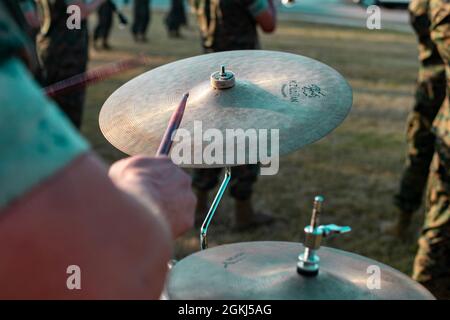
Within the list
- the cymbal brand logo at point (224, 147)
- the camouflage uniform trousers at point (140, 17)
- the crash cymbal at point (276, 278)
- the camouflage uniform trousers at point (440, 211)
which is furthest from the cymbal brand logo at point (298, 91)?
the camouflage uniform trousers at point (140, 17)

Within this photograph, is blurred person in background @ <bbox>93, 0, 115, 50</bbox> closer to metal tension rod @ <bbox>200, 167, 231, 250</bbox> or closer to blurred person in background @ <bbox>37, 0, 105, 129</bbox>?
blurred person in background @ <bbox>37, 0, 105, 129</bbox>

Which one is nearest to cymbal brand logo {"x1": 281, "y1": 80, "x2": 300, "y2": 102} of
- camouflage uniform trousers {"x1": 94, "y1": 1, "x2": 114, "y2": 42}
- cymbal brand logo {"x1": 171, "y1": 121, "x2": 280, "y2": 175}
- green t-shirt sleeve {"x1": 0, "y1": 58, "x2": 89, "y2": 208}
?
cymbal brand logo {"x1": 171, "y1": 121, "x2": 280, "y2": 175}

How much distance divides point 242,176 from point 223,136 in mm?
2154

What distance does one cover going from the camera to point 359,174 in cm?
449

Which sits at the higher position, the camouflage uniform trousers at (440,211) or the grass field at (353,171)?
the camouflage uniform trousers at (440,211)

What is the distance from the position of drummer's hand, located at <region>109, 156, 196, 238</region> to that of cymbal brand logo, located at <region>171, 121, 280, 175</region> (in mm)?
456

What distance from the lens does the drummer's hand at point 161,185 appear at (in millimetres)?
898

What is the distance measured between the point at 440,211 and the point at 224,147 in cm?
122

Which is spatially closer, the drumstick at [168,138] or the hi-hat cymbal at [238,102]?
the drumstick at [168,138]

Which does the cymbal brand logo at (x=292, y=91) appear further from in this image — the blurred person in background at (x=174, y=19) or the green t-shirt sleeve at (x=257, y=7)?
the blurred person in background at (x=174, y=19)

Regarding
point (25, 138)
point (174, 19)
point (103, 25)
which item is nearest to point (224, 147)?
point (25, 138)

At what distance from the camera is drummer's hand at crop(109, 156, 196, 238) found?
2.95 feet

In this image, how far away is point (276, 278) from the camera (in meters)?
1.36

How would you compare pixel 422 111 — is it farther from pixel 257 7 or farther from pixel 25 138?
pixel 25 138
